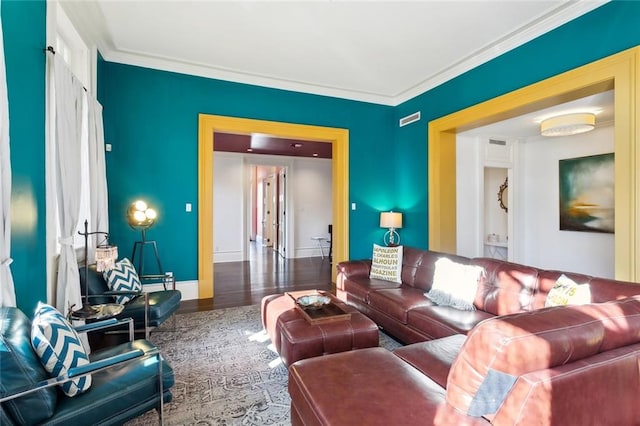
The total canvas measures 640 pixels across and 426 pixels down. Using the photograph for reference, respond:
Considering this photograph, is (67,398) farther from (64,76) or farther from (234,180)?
(234,180)

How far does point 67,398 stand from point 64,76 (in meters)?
2.43

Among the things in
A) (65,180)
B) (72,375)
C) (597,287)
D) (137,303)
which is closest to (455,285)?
(597,287)

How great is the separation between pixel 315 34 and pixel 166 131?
236 cm

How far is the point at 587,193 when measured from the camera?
525 cm

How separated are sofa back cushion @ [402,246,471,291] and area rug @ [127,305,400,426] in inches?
28.5

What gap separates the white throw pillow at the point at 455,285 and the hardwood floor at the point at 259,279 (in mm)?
2172

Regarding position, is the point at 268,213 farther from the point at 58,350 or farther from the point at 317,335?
the point at 58,350

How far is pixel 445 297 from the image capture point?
289cm

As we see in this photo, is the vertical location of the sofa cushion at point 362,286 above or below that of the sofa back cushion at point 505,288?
below

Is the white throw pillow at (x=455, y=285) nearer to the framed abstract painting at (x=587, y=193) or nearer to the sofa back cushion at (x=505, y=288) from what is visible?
the sofa back cushion at (x=505, y=288)

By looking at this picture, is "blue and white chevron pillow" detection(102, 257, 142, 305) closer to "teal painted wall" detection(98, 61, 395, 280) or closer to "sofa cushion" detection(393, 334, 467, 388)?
"teal painted wall" detection(98, 61, 395, 280)

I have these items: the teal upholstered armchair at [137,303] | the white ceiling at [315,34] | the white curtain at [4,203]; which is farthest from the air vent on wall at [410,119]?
the white curtain at [4,203]

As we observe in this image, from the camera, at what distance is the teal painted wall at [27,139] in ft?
6.37

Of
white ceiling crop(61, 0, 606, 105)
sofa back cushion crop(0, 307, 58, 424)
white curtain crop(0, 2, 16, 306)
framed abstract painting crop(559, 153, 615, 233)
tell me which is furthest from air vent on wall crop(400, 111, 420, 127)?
sofa back cushion crop(0, 307, 58, 424)
